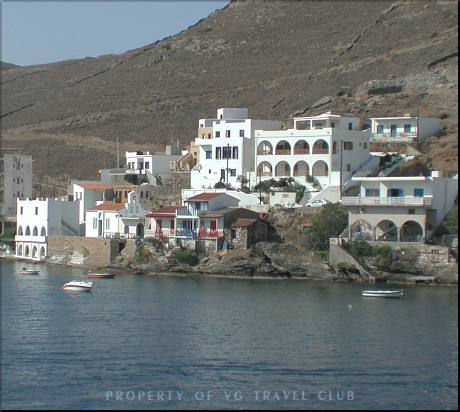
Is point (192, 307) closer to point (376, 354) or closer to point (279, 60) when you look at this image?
point (376, 354)

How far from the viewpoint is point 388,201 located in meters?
56.2

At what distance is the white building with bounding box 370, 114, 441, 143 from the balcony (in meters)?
12.3

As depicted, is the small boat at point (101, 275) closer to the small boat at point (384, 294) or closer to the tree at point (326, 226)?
the tree at point (326, 226)

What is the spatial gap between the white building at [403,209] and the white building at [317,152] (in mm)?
4629

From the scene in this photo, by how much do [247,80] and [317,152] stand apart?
4976 cm

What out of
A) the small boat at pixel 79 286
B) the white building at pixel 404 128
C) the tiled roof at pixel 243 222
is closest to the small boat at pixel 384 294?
the tiled roof at pixel 243 222

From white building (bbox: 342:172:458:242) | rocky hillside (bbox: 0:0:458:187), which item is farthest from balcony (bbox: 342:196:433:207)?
rocky hillside (bbox: 0:0:458:187)

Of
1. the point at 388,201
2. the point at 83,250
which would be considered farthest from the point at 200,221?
the point at 388,201

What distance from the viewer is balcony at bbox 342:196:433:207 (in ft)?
181

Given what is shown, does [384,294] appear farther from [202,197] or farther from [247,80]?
[247,80]

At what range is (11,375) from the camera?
106 ft

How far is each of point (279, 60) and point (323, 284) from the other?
65.9 metres

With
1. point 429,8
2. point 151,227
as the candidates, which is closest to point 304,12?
point 429,8

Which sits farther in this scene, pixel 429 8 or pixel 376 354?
pixel 429 8
